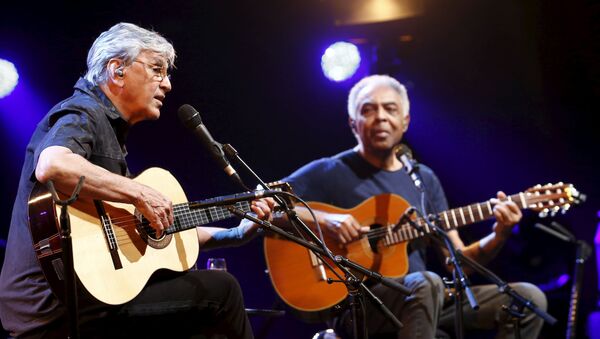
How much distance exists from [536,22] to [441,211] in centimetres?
251

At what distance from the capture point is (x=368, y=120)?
5.15 m

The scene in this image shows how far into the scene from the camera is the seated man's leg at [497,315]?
14.6 ft

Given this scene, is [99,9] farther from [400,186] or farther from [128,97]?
[400,186]

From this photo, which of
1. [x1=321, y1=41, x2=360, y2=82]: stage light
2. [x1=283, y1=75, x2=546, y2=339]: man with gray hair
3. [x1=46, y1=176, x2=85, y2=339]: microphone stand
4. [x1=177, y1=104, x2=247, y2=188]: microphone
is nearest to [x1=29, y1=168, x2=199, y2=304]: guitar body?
[x1=46, y1=176, x2=85, y2=339]: microphone stand

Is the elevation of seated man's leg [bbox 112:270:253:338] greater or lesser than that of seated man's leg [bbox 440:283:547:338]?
greater

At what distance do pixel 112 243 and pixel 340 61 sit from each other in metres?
3.90

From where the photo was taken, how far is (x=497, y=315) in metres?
4.53

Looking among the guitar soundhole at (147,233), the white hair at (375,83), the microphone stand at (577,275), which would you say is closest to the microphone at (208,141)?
the guitar soundhole at (147,233)

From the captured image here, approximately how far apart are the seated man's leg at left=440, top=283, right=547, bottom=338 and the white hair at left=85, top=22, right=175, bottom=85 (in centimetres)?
270

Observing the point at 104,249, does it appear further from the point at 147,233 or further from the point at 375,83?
the point at 375,83

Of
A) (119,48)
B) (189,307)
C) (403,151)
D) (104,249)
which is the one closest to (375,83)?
(403,151)

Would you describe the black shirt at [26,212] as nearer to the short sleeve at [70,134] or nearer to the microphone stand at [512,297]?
the short sleeve at [70,134]

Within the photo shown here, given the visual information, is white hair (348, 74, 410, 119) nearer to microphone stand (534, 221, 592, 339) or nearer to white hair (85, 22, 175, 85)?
microphone stand (534, 221, 592, 339)

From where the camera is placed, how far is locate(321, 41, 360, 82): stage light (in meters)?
6.34
